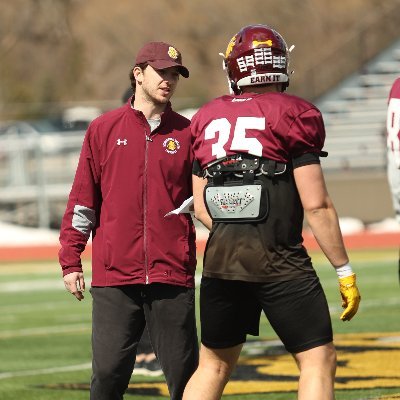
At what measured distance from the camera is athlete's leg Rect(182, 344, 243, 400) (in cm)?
566

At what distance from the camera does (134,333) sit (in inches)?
249

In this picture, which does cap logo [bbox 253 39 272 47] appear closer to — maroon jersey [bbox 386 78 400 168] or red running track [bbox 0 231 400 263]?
maroon jersey [bbox 386 78 400 168]

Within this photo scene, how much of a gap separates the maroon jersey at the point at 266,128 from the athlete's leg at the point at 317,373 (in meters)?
0.79

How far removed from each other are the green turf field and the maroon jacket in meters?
1.90

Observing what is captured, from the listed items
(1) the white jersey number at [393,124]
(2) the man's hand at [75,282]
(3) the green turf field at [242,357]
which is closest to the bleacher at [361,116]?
(3) the green turf field at [242,357]

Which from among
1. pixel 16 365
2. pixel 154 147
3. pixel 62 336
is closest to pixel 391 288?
pixel 62 336

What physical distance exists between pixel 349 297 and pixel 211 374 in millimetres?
683

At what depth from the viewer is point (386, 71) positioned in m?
33.1

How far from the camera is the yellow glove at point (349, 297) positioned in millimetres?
5484

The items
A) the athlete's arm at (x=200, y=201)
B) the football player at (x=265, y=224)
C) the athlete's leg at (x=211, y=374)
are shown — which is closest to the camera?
the football player at (x=265, y=224)

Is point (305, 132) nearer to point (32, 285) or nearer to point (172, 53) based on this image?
point (172, 53)

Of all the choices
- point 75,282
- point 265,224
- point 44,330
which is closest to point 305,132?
point 265,224

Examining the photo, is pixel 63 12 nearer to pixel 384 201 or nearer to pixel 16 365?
pixel 384 201

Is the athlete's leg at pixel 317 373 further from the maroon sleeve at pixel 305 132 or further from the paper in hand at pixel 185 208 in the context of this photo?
the paper in hand at pixel 185 208
